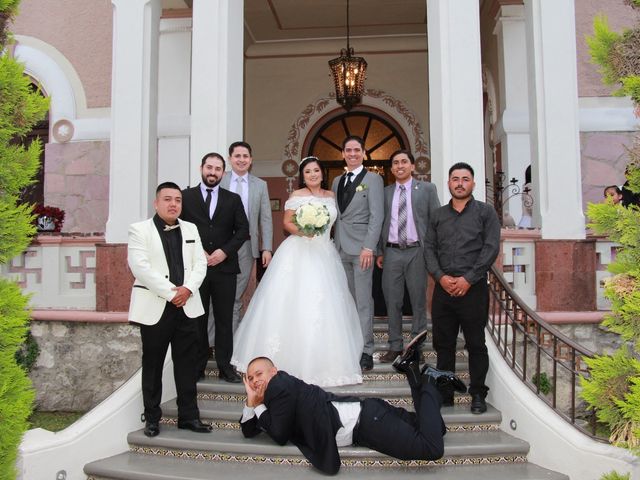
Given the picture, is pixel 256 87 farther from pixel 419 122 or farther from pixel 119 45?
pixel 119 45

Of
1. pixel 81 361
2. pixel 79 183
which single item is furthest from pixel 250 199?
pixel 79 183

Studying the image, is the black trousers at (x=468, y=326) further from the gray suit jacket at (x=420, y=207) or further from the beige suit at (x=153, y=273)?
the beige suit at (x=153, y=273)

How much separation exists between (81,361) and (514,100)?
7.60 meters

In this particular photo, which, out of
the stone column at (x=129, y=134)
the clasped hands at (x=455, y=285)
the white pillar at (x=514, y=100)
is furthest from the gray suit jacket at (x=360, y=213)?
the white pillar at (x=514, y=100)

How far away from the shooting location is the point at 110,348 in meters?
6.80

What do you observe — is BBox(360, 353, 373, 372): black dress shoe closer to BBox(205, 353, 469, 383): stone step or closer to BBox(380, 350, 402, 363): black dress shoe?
BBox(205, 353, 469, 383): stone step

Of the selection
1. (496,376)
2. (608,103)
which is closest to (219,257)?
(496,376)

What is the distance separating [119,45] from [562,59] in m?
5.48

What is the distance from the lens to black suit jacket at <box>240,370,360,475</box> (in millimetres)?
3715

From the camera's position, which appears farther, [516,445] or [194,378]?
[194,378]

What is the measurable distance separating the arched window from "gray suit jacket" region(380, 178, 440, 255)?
5.95 metres

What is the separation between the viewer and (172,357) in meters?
4.29

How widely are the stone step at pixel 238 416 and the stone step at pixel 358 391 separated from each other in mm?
52

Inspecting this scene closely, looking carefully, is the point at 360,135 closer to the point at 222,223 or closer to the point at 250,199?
the point at 250,199
